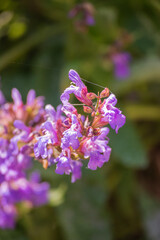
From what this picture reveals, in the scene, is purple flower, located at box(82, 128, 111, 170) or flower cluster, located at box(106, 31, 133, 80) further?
flower cluster, located at box(106, 31, 133, 80)

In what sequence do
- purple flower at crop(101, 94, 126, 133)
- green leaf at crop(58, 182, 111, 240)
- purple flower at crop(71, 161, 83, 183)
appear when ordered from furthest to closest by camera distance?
green leaf at crop(58, 182, 111, 240)
purple flower at crop(71, 161, 83, 183)
purple flower at crop(101, 94, 126, 133)

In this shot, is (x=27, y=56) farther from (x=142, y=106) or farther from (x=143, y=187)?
(x=143, y=187)

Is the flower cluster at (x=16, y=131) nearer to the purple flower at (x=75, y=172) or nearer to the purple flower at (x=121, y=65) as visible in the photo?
the purple flower at (x=75, y=172)

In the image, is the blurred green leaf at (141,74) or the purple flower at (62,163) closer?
the purple flower at (62,163)

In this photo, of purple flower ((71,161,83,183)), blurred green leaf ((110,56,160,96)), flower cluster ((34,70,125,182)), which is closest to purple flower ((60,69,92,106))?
flower cluster ((34,70,125,182))

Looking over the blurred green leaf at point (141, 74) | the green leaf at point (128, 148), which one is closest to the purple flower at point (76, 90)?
the green leaf at point (128, 148)

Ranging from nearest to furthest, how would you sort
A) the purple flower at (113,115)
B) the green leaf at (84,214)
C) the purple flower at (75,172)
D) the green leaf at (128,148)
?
the purple flower at (113,115)
the purple flower at (75,172)
the green leaf at (128,148)
the green leaf at (84,214)

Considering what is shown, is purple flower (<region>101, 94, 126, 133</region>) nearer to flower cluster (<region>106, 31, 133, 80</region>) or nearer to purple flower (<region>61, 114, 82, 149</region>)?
purple flower (<region>61, 114, 82, 149</region>)
